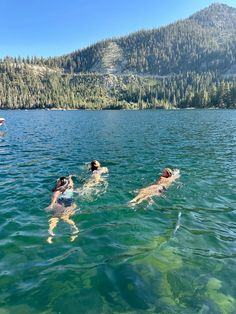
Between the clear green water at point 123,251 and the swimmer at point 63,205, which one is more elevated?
the swimmer at point 63,205

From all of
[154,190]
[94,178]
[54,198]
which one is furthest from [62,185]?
[154,190]

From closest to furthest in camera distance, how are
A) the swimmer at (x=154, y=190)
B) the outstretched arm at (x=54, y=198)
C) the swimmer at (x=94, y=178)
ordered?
1. the outstretched arm at (x=54, y=198)
2. the swimmer at (x=154, y=190)
3. the swimmer at (x=94, y=178)

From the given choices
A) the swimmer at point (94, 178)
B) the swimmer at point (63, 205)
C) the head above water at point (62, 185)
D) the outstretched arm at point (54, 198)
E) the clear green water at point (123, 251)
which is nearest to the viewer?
the clear green water at point (123, 251)

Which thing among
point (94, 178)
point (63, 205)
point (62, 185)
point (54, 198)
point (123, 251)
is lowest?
point (123, 251)

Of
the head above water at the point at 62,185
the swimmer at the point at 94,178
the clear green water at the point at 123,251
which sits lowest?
the clear green water at the point at 123,251

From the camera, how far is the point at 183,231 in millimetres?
15750

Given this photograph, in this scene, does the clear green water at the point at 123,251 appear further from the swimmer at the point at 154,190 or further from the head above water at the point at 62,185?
the head above water at the point at 62,185

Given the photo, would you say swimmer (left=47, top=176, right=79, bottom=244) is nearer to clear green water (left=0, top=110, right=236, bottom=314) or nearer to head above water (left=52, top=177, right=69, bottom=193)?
head above water (left=52, top=177, right=69, bottom=193)

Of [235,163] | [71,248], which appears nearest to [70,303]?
[71,248]

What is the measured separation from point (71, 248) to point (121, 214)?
485 centimetres

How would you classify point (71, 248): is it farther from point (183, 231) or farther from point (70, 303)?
point (183, 231)

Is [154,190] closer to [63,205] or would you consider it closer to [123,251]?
[63,205]

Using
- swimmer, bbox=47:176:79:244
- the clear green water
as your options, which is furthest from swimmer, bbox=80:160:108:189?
A: swimmer, bbox=47:176:79:244

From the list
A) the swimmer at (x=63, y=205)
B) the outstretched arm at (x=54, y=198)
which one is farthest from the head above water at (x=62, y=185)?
the outstretched arm at (x=54, y=198)
